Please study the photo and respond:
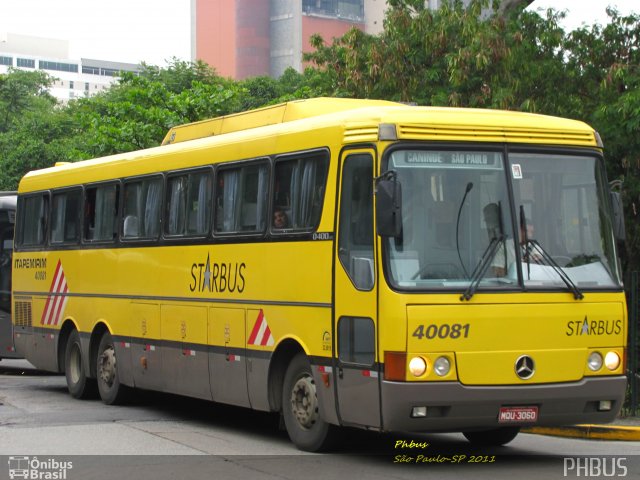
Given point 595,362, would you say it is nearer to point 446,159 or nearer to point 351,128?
point 446,159

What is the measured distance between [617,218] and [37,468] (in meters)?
5.69

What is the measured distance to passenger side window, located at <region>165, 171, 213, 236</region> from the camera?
46.4 ft

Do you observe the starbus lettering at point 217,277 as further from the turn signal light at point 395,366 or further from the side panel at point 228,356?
the turn signal light at point 395,366

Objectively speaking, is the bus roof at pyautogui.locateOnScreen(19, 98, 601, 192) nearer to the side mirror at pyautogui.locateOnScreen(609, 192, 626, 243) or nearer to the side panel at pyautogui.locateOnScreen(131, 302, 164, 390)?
the side mirror at pyautogui.locateOnScreen(609, 192, 626, 243)

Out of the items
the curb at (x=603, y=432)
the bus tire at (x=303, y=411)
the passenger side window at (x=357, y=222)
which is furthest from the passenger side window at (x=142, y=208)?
the curb at (x=603, y=432)

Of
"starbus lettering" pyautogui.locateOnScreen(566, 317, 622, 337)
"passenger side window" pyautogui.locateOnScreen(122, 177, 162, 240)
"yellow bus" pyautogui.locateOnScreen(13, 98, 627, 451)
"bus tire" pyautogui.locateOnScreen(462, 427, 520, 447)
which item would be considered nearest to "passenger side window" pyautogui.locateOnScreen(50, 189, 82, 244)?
"passenger side window" pyautogui.locateOnScreen(122, 177, 162, 240)

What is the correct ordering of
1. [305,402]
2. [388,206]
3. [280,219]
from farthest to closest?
[280,219] < [305,402] < [388,206]

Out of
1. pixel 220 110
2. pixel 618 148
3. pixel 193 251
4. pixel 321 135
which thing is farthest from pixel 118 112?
pixel 321 135

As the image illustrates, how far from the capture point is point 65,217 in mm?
18469

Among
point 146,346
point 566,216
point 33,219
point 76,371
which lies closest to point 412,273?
point 566,216

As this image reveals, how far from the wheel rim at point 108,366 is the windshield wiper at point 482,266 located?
7.33m

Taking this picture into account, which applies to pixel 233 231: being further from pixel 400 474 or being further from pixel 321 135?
pixel 400 474

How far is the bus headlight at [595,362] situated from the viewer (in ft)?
36.2

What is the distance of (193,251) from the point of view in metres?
14.3
